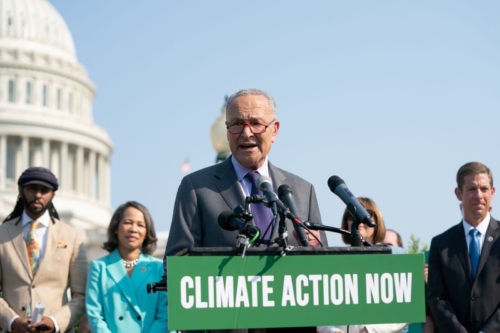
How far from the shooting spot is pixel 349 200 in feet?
15.2

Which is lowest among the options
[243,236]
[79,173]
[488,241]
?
[243,236]

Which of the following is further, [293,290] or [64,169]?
[64,169]

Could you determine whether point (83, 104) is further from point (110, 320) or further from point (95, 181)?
point (110, 320)

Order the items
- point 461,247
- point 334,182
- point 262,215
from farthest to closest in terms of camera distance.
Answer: point 461,247
point 262,215
point 334,182

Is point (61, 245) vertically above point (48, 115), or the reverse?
point (48, 115)

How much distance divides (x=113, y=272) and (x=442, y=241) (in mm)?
2686

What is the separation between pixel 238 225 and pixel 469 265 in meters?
3.90

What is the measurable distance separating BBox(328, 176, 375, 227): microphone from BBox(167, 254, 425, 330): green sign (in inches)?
12.6

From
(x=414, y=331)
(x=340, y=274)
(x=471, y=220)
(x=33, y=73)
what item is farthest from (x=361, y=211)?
(x=33, y=73)

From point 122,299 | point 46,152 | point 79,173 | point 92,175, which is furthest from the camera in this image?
point 92,175

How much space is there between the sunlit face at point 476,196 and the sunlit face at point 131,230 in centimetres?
259

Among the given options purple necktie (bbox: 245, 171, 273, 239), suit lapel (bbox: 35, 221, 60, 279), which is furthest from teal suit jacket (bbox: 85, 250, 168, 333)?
purple necktie (bbox: 245, 171, 273, 239)

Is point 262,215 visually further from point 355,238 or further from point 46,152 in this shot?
point 46,152

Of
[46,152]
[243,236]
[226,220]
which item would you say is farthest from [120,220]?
[46,152]
